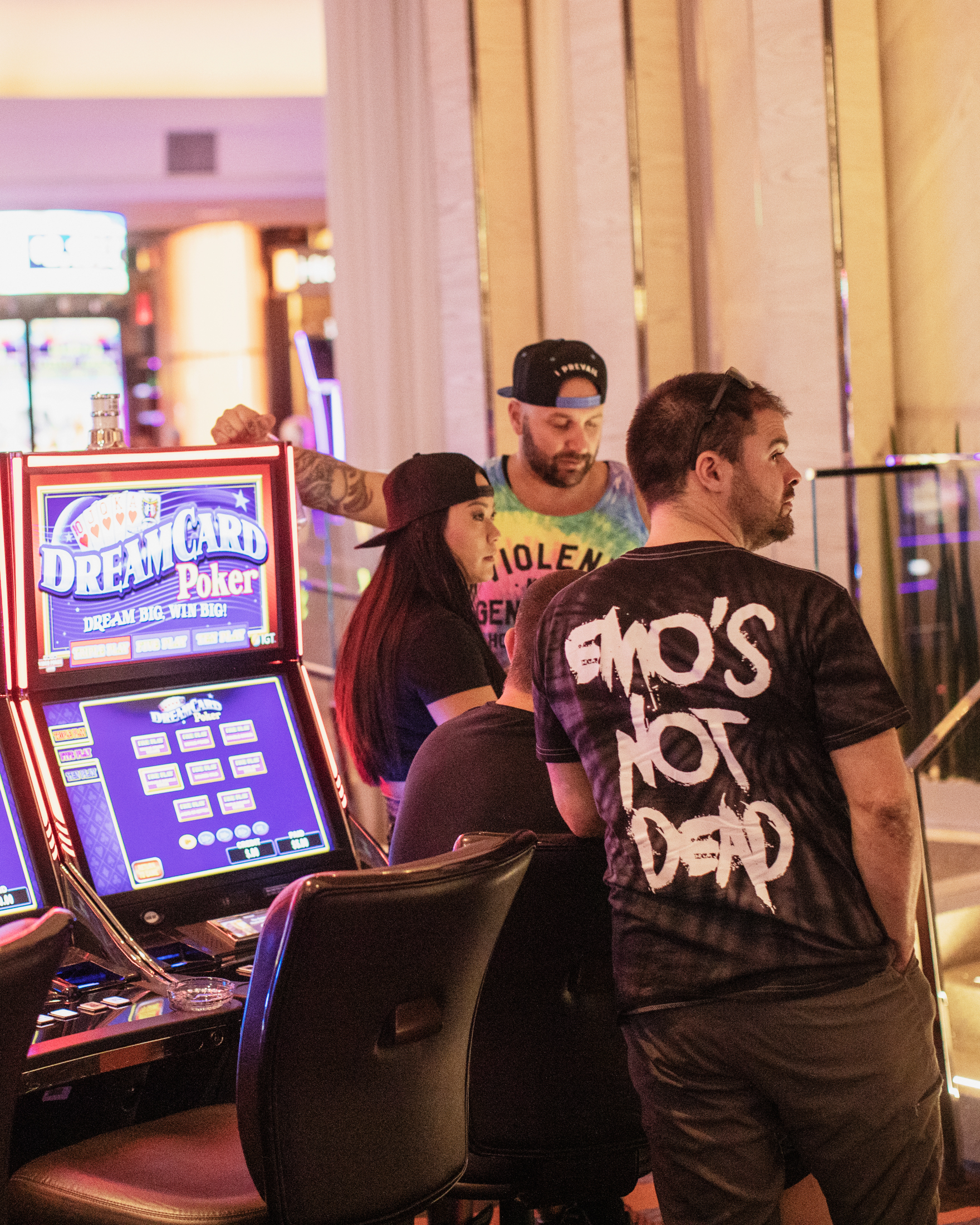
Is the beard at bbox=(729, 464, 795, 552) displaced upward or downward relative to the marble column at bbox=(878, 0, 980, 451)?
downward

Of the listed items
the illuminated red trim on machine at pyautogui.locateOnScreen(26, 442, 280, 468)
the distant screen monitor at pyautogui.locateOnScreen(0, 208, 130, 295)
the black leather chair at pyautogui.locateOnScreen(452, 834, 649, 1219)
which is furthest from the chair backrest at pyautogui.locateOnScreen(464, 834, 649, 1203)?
the distant screen monitor at pyautogui.locateOnScreen(0, 208, 130, 295)

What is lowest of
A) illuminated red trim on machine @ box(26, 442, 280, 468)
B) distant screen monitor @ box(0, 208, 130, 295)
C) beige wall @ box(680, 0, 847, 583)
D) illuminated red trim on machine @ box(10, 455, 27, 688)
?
illuminated red trim on machine @ box(10, 455, 27, 688)

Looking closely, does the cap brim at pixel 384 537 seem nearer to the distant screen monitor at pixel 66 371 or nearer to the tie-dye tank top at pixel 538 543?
the tie-dye tank top at pixel 538 543

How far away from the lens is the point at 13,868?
1971mm

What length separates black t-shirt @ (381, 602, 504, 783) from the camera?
7.77 ft

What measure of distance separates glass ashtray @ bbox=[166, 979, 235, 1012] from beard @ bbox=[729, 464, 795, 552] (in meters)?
0.90

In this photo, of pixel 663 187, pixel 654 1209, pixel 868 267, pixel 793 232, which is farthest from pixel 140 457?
pixel 663 187

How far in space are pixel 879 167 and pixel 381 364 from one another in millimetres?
1970

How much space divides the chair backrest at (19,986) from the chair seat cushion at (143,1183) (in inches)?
6.2

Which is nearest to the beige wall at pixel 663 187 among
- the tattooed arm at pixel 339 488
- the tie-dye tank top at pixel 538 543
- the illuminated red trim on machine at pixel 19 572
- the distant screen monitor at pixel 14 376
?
the tie-dye tank top at pixel 538 543

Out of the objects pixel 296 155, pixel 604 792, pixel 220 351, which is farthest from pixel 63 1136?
pixel 220 351

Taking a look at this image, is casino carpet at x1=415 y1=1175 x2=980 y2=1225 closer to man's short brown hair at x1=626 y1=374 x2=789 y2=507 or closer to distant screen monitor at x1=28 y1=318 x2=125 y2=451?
man's short brown hair at x1=626 y1=374 x2=789 y2=507

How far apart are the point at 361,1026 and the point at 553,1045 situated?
33 centimetres

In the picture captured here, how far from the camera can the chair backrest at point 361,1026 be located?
4.84 feet
